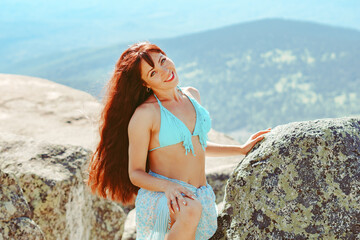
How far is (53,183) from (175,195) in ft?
4.51

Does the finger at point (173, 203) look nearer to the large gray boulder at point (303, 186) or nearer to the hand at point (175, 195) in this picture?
the hand at point (175, 195)

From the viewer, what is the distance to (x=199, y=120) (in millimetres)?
2641

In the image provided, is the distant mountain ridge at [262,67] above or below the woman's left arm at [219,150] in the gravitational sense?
below

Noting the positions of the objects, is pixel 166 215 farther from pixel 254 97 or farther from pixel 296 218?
pixel 254 97

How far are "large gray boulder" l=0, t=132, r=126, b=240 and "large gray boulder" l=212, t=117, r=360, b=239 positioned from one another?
1469 mm

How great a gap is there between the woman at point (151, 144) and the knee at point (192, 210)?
116 mm

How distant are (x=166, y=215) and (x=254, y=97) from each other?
257 ft

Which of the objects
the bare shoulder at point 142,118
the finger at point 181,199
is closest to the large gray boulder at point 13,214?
the bare shoulder at point 142,118

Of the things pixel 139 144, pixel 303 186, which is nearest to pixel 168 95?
pixel 139 144

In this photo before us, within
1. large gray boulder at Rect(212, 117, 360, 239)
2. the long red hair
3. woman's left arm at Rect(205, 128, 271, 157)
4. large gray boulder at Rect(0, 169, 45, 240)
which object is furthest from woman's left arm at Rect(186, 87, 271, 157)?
large gray boulder at Rect(0, 169, 45, 240)

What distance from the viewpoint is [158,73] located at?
2547 millimetres

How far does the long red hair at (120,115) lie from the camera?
2539mm

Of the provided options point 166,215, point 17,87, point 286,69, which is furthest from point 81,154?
point 286,69

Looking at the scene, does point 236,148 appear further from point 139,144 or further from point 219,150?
point 139,144
